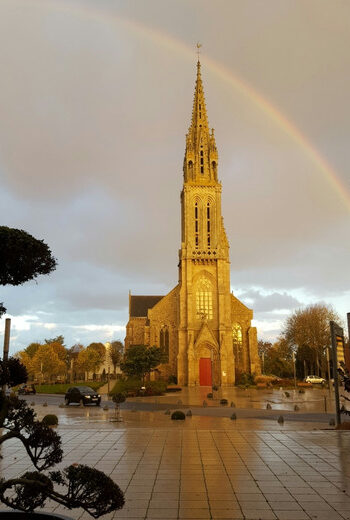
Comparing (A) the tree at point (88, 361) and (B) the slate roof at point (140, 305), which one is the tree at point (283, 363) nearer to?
(B) the slate roof at point (140, 305)

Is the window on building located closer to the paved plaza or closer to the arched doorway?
the arched doorway

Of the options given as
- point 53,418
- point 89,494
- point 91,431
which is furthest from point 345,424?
point 89,494

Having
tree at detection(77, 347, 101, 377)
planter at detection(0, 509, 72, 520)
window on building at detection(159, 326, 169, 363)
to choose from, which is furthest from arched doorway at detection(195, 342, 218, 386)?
planter at detection(0, 509, 72, 520)

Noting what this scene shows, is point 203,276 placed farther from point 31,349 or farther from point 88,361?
point 31,349

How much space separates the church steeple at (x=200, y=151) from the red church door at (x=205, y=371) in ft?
85.9

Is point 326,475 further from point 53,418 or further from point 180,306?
point 180,306

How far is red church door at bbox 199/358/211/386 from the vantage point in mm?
57866

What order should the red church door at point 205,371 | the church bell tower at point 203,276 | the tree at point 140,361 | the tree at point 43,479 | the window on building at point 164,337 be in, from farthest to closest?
1. the window on building at point 164,337
2. the church bell tower at point 203,276
3. the red church door at point 205,371
4. the tree at point 140,361
5. the tree at point 43,479

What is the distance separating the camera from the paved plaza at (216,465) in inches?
335

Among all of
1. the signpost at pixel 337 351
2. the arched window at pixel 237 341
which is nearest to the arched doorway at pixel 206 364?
the arched window at pixel 237 341

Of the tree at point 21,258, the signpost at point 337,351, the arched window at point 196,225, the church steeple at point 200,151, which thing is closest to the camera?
the tree at point 21,258

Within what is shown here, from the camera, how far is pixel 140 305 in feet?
269

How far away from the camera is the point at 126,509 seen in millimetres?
8445

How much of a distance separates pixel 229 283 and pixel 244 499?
174ft
